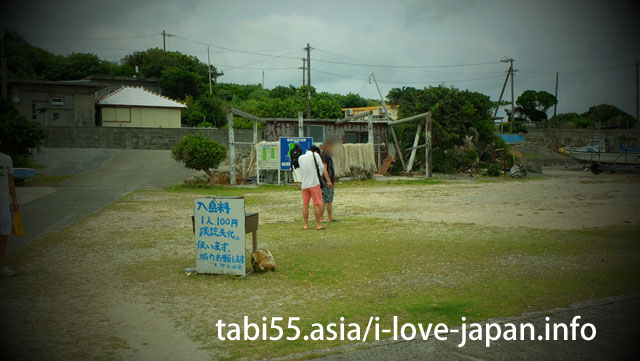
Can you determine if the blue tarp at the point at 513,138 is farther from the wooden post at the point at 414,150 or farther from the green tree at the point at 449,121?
the wooden post at the point at 414,150

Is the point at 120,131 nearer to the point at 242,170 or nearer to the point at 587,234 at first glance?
the point at 242,170

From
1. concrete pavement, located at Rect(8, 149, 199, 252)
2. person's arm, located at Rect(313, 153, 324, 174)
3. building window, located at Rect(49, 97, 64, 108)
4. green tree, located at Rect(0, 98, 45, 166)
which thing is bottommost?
concrete pavement, located at Rect(8, 149, 199, 252)

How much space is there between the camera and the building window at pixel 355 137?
91.0 feet

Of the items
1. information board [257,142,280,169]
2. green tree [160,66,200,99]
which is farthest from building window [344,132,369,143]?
green tree [160,66,200,99]

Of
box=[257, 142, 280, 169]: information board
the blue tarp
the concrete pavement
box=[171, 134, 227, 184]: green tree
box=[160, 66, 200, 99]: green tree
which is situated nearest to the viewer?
the concrete pavement

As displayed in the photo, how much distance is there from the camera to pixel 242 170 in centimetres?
2380

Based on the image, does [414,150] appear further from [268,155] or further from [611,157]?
[611,157]

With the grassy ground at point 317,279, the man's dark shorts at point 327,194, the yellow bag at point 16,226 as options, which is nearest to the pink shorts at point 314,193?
the grassy ground at point 317,279

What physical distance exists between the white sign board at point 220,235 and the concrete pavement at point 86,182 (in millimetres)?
4236

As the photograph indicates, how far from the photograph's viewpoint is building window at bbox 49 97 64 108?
129 feet

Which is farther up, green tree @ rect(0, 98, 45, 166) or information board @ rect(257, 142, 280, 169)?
green tree @ rect(0, 98, 45, 166)

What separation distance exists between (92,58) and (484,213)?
64.6 m

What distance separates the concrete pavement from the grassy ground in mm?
1839

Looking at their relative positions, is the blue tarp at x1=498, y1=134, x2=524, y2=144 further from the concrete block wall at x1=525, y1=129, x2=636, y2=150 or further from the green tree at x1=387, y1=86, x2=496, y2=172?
the green tree at x1=387, y1=86, x2=496, y2=172
